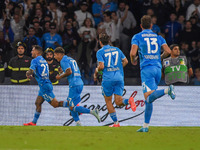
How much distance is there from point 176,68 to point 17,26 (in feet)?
20.2

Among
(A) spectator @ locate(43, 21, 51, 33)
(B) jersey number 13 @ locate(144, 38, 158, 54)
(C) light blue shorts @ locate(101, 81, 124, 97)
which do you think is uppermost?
(A) spectator @ locate(43, 21, 51, 33)

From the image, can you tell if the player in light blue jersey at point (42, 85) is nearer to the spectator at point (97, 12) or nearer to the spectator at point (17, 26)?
the spectator at point (17, 26)

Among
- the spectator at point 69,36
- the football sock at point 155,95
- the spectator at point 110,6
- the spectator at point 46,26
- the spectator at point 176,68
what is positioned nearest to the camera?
the football sock at point 155,95

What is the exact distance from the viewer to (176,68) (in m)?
12.9

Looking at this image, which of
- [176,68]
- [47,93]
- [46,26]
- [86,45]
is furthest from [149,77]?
[46,26]

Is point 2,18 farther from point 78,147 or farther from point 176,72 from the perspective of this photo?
point 78,147

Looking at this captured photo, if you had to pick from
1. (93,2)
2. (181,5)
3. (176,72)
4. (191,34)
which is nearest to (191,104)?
(176,72)

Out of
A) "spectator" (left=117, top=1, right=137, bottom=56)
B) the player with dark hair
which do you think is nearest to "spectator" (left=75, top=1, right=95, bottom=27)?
"spectator" (left=117, top=1, right=137, bottom=56)

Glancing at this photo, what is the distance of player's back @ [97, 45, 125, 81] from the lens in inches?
415

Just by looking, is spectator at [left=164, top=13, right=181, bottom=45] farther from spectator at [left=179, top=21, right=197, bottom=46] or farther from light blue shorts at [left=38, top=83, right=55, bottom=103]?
light blue shorts at [left=38, top=83, right=55, bottom=103]

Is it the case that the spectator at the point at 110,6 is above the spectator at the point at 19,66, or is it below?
above

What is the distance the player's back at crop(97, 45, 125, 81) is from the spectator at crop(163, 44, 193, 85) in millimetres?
2632

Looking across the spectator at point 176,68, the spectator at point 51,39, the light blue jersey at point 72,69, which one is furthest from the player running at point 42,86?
the spectator at point 176,68

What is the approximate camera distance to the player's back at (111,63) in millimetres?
10539
